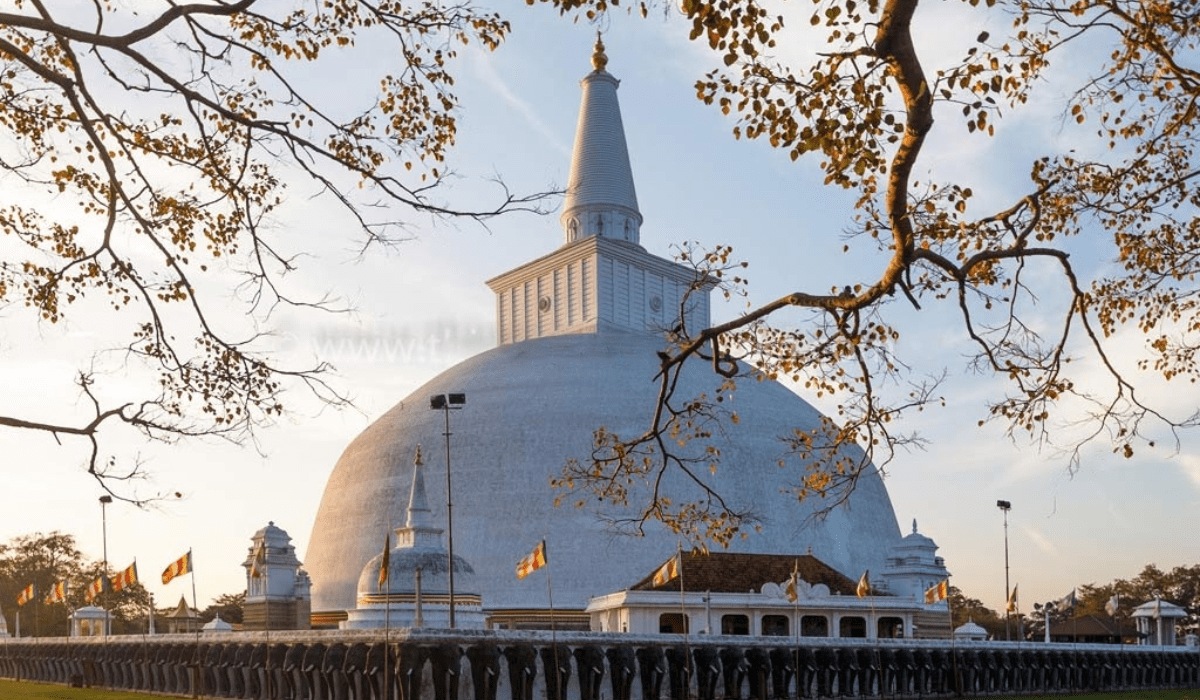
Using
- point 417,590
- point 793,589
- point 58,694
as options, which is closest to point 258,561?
point 417,590

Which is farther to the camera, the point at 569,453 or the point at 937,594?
the point at 569,453

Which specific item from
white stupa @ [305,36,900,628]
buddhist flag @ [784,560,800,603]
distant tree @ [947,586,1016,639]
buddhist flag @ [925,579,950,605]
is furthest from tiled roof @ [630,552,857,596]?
distant tree @ [947,586,1016,639]

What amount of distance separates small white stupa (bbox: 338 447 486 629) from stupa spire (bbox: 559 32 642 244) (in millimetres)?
23491

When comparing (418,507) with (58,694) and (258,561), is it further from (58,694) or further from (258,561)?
(58,694)

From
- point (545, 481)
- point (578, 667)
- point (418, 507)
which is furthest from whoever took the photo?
point (545, 481)

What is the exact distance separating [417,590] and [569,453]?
39.4ft

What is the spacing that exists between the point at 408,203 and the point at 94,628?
2393 inches

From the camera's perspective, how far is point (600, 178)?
219 feet

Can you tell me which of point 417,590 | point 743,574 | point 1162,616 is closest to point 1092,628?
point 1162,616

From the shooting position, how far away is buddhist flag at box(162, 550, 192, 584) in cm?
4184

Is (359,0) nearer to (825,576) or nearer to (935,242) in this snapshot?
(935,242)

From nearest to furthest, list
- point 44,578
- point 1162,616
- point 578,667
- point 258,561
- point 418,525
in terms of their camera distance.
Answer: point 578,667
point 418,525
point 258,561
point 1162,616
point 44,578

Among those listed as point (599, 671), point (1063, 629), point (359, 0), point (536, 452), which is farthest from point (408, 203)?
point (1063, 629)

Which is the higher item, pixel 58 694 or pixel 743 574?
pixel 743 574
